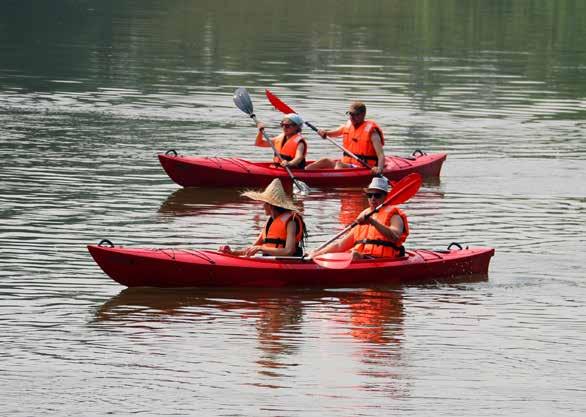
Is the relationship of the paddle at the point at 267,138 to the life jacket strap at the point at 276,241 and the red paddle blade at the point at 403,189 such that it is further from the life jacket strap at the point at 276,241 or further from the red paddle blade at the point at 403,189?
the life jacket strap at the point at 276,241

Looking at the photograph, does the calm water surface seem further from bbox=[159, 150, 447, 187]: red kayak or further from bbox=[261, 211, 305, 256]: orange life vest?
bbox=[261, 211, 305, 256]: orange life vest

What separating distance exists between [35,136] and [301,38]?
2130cm

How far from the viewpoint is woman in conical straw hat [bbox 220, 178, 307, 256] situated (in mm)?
14734

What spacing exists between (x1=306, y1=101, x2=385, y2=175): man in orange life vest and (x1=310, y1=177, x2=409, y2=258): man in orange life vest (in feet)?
18.5

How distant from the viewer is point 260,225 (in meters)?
19.0

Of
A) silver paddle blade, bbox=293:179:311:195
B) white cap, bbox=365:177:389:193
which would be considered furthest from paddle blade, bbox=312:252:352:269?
silver paddle blade, bbox=293:179:311:195

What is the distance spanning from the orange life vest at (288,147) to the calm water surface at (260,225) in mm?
633

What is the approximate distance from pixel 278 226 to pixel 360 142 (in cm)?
673

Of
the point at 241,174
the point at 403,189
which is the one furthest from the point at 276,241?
the point at 241,174

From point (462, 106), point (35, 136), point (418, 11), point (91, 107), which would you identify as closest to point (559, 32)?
point (418, 11)

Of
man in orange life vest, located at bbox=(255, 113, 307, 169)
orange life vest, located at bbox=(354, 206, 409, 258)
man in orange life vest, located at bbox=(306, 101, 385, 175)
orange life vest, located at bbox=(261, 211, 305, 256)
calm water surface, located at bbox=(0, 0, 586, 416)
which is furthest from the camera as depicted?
man in orange life vest, located at bbox=(306, 101, 385, 175)

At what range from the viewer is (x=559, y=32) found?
5216 cm

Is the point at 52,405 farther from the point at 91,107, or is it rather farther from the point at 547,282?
the point at 91,107

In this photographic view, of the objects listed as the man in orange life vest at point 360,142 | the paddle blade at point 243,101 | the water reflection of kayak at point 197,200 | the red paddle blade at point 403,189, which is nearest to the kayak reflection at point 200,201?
the water reflection of kayak at point 197,200
